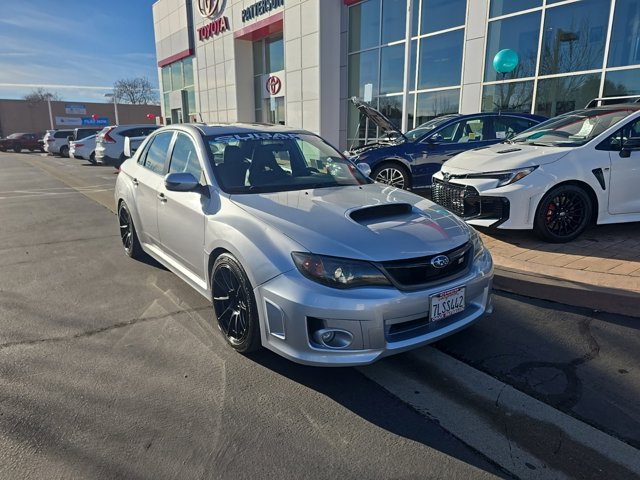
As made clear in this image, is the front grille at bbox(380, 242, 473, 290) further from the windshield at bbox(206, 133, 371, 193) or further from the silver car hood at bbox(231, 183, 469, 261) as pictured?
the windshield at bbox(206, 133, 371, 193)

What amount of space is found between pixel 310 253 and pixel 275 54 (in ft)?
70.3

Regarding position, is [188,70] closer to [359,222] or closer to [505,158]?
[505,158]

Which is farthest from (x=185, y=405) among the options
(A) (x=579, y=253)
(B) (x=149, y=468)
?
(A) (x=579, y=253)

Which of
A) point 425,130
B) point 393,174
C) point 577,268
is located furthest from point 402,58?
point 577,268

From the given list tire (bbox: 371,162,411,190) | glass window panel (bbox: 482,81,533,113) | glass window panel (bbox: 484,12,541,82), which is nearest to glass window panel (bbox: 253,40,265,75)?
glass window panel (bbox: 484,12,541,82)

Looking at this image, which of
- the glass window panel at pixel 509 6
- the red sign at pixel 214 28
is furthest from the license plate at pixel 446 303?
the red sign at pixel 214 28

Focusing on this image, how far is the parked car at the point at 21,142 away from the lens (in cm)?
3631

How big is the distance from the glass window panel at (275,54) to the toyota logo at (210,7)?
3.88m

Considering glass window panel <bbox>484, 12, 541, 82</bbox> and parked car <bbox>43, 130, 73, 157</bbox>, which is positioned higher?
glass window panel <bbox>484, 12, 541, 82</bbox>

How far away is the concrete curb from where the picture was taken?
12.1 ft

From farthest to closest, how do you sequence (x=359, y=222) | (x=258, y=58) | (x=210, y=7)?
(x=210, y=7) < (x=258, y=58) < (x=359, y=222)

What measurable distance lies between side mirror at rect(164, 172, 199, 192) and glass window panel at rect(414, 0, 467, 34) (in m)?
12.1

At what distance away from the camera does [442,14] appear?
13.4m

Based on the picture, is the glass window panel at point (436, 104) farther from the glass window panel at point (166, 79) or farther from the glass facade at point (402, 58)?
the glass window panel at point (166, 79)
